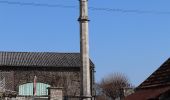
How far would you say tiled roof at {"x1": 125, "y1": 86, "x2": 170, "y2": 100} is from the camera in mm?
19422

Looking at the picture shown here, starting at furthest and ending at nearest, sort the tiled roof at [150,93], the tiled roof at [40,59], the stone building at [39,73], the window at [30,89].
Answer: the tiled roof at [40,59], the stone building at [39,73], the window at [30,89], the tiled roof at [150,93]

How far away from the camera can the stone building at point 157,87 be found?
1944cm

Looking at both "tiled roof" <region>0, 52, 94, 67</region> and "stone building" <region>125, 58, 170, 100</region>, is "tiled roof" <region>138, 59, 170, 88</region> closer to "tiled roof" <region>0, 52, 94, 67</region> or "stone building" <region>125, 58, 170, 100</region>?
"stone building" <region>125, 58, 170, 100</region>

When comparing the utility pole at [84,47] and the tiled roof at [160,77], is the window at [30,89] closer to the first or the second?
the utility pole at [84,47]

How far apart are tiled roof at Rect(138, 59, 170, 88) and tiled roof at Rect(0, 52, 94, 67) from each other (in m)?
25.7

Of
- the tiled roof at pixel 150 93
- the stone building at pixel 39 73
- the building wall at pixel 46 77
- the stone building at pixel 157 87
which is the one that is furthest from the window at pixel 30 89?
the tiled roof at pixel 150 93

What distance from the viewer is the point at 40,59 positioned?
50062mm

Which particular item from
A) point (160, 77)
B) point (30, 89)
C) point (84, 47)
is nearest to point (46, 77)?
point (30, 89)

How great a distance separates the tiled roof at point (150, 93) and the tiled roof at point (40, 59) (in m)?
26.7

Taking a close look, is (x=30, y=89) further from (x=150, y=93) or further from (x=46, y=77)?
(x=150, y=93)

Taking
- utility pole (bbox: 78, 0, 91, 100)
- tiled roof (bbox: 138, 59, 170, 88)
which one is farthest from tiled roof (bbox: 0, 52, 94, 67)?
tiled roof (bbox: 138, 59, 170, 88)

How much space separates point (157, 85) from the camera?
2105 centimetres

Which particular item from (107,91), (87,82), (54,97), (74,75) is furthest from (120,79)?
(87,82)

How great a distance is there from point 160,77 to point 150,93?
1408mm
